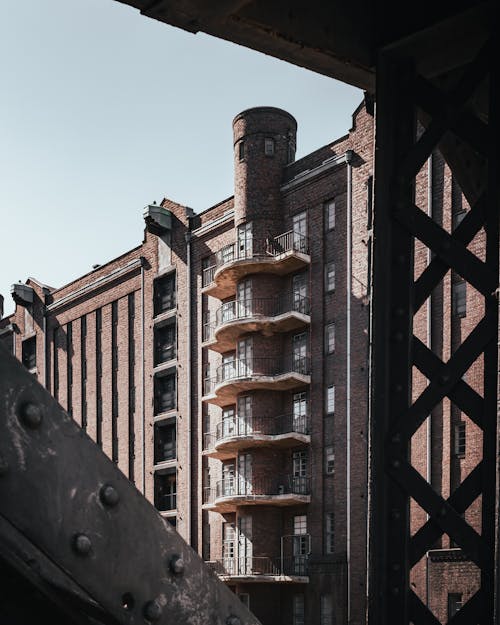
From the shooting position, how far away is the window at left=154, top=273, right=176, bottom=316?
54.1 metres

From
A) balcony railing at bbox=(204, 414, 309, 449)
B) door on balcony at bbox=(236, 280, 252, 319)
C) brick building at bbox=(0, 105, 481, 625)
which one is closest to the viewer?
brick building at bbox=(0, 105, 481, 625)

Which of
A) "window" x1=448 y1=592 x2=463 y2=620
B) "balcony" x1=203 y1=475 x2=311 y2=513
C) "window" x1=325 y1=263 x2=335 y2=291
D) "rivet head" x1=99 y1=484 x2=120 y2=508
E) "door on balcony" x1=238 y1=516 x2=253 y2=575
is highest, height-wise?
"window" x1=325 y1=263 x2=335 y2=291

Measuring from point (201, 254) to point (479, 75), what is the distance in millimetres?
48806

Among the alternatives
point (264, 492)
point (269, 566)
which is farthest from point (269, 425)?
point (269, 566)

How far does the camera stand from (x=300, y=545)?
142 ft

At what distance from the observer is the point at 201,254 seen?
51625 mm

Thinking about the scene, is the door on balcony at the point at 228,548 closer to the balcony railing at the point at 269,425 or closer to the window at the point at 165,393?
the balcony railing at the point at 269,425

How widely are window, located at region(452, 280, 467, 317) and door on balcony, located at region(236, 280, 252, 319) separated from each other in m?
11.4

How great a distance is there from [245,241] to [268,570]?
15766 millimetres

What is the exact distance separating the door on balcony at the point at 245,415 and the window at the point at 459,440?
37.7ft

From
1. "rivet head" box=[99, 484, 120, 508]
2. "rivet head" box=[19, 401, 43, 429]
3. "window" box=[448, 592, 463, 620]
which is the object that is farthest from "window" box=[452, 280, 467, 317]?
"rivet head" box=[19, 401, 43, 429]

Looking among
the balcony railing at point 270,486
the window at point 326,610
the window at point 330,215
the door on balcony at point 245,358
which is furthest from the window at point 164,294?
the window at point 326,610

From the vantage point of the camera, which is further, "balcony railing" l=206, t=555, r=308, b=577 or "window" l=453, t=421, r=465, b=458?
"balcony railing" l=206, t=555, r=308, b=577

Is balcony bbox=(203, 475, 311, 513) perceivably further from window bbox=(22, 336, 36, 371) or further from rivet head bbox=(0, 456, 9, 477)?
rivet head bbox=(0, 456, 9, 477)
